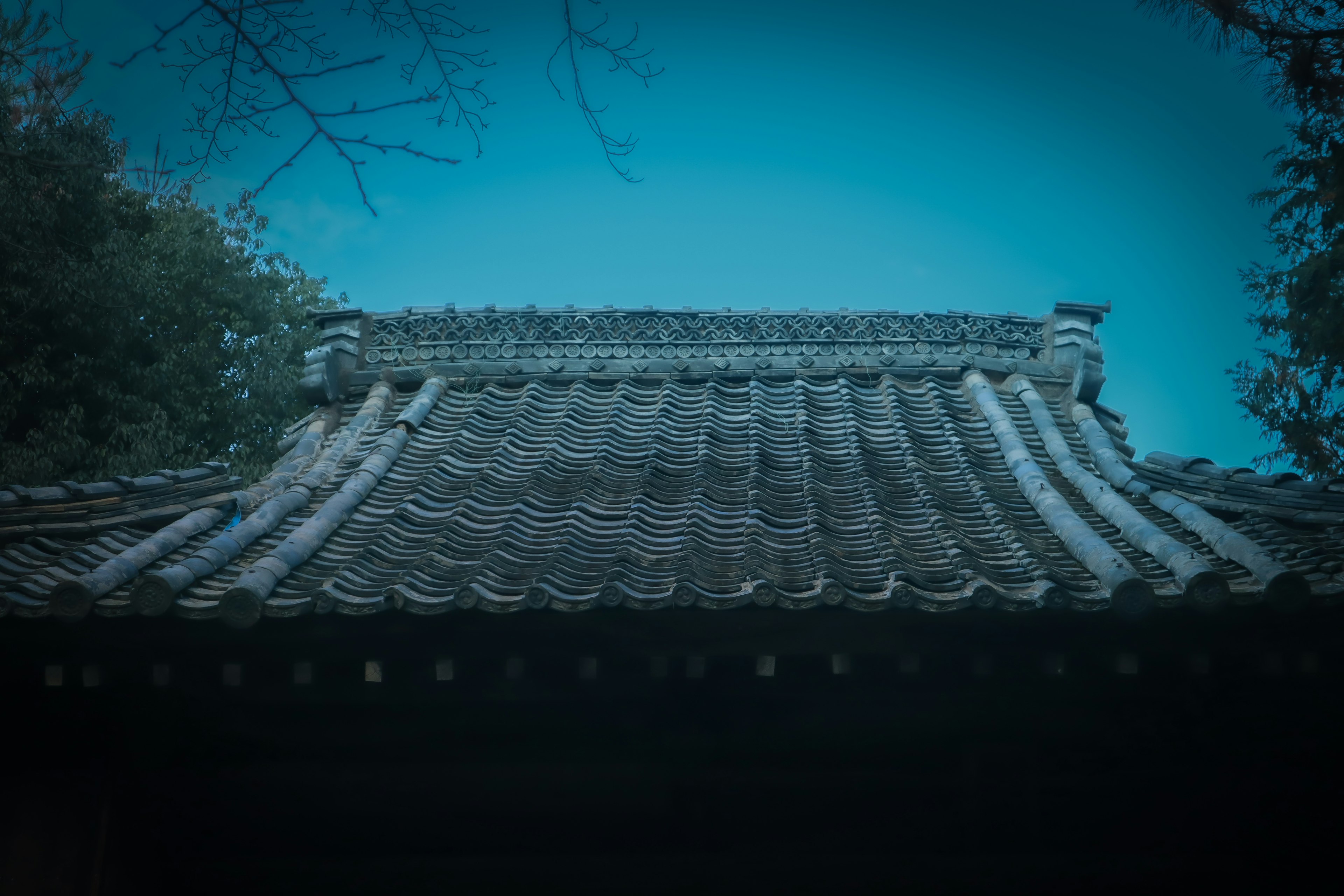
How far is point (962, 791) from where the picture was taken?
4066 mm

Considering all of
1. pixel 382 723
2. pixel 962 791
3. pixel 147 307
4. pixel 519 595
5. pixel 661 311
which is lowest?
pixel 962 791

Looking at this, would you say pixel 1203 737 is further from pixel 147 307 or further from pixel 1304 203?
pixel 147 307

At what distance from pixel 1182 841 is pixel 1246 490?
5.84ft

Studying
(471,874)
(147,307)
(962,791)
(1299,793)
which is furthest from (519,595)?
(147,307)

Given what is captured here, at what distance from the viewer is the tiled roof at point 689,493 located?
356cm

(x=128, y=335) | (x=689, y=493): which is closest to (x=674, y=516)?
(x=689, y=493)

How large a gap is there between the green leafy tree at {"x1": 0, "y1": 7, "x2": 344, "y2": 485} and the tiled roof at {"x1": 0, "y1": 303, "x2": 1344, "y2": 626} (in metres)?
4.37

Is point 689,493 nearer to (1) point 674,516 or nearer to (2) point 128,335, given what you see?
(1) point 674,516

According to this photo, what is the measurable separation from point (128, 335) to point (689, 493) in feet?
37.6

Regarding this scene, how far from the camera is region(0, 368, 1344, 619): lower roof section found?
3529mm

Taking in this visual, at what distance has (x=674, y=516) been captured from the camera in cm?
468

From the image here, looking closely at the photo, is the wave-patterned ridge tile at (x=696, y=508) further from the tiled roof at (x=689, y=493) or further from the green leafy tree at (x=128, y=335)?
the green leafy tree at (x=128, y=335)

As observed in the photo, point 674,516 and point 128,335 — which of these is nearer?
point 674,516

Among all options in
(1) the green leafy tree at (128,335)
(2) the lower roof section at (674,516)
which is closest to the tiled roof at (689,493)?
(2) the lower roof section at (674,516)
